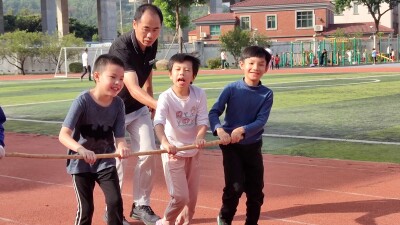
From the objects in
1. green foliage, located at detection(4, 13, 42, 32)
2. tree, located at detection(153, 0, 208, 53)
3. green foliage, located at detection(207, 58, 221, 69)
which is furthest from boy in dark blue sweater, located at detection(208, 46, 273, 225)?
green foliage, located at detection(4, 13, 42, 32)

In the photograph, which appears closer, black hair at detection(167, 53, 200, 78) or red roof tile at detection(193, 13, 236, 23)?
black hair at detection(167, 53, 200, 78)

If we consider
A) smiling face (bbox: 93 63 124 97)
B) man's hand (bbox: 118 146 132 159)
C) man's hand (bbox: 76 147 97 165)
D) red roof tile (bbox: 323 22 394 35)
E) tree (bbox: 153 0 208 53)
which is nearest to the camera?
man's hand (bbox: 76 147 97 165)

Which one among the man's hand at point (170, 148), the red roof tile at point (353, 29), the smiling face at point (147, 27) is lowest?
the man's hand at point (170, 148)

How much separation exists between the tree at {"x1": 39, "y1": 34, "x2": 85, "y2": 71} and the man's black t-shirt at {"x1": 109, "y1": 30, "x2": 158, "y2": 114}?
49.0 m

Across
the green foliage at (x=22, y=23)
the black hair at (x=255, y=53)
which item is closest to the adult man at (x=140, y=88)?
the black hair at (x=255, y=53)

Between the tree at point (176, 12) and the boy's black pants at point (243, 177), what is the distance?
5251cm

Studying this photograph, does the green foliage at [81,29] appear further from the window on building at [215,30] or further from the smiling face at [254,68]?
the smiling face at [254,68]

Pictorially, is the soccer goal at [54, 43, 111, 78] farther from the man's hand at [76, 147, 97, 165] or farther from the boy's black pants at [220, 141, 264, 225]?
the man's hand at [76, 147, 97, 165]

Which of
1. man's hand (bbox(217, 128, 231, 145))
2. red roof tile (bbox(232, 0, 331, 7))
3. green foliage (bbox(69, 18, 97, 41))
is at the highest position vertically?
red roof tile (bbox(232, 0, 331, 7))

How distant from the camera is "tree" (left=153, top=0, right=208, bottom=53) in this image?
58.1 m

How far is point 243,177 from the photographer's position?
5633 millimetres

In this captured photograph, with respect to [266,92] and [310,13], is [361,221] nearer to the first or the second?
[266,92]

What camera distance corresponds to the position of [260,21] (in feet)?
253

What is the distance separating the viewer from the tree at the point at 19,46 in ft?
176
